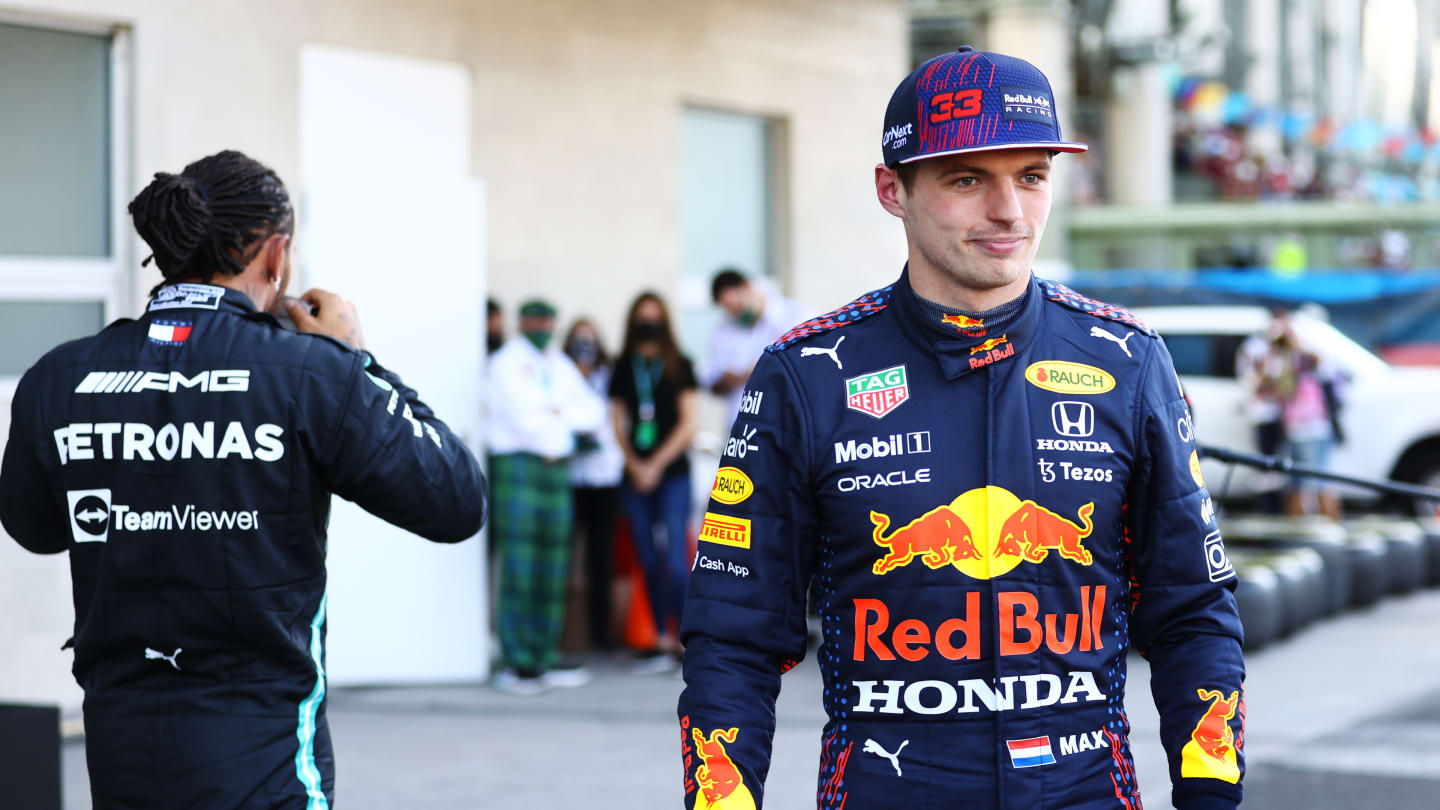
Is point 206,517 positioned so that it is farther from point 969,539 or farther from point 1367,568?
point 1367,568

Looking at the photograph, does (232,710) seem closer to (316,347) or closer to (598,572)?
(316,347)

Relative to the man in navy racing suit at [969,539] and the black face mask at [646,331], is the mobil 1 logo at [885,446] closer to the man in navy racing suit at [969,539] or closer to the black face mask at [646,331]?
the man in navy racing suit at [969,539]

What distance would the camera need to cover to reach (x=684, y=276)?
11273 millimetres

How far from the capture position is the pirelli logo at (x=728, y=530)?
240 centimetres

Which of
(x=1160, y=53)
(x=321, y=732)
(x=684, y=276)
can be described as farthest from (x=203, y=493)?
(x=1160, y=53)

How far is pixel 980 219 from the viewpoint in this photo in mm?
2359

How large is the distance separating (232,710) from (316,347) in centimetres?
62

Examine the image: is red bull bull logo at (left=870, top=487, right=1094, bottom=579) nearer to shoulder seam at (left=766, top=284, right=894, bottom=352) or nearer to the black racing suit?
shoulder seam at (left=766, top=284, right=894, bottom=352)

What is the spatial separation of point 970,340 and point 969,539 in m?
0.29

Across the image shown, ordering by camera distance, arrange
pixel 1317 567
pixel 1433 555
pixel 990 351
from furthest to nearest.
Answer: pixel 1433 555
pixel 1317 567
pixel 990 351

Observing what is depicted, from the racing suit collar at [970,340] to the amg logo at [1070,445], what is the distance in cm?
13

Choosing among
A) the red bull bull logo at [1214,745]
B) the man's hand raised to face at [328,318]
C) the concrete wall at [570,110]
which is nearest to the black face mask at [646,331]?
the concrete wall at [570,110]

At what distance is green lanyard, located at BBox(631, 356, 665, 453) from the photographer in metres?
9.08

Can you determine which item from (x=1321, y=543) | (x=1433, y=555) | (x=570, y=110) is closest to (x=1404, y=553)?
(x=1433, y=555)
